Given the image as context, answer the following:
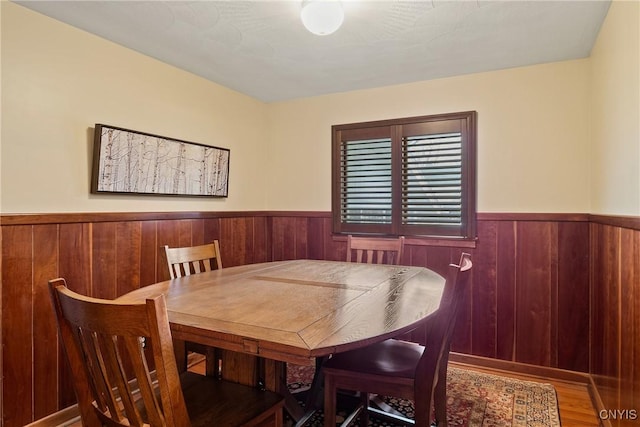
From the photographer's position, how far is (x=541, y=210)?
106 inches

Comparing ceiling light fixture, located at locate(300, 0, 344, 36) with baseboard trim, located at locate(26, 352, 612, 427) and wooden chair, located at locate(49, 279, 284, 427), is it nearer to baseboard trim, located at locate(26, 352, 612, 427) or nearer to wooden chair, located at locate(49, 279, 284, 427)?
wooden chair, located at locate(49, 279, 284, 427)

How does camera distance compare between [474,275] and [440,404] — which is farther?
[474,275]

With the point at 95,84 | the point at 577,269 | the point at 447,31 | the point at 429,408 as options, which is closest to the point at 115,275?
the point at 95,84

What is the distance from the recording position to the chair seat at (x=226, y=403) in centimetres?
121

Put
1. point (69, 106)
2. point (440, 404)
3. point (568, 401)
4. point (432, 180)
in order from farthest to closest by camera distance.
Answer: point (432, 180), point (568, 401), point (69, 106), point (440, 404)

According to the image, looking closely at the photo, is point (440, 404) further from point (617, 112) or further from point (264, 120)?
point (264, 120)

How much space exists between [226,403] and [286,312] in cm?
37

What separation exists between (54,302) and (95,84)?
1691 mm

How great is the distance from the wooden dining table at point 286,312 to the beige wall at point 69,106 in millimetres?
897

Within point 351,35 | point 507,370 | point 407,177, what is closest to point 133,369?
point 351,35

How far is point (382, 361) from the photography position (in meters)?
1.63

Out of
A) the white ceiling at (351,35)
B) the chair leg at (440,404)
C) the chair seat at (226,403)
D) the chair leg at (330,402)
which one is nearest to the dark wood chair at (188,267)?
the chair seat at (226,403)

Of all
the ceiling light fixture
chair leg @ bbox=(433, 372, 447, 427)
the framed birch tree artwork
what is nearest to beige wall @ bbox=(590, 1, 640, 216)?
chair leg @ bbox=(433, 372, 447, 427)

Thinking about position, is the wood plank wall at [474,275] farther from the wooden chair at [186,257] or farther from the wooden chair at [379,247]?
the wooden chair at [379,247]
